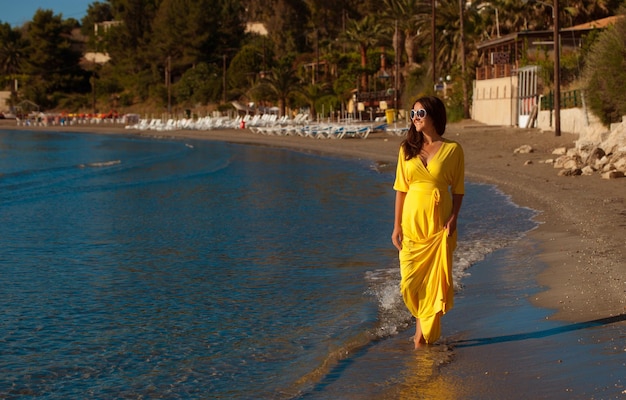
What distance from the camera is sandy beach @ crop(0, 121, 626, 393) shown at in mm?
7832

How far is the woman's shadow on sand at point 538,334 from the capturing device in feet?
22.0

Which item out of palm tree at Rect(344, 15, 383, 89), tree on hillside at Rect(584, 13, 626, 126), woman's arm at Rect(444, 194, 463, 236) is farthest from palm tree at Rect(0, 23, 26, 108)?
woman's arm at Rect(444, 194, 463, 236)

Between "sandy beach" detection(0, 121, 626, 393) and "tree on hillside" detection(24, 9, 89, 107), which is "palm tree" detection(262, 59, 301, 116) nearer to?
"sandy beach" detection(0, 121, 626, 393)

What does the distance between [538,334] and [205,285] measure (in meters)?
4.15

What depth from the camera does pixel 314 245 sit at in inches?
494

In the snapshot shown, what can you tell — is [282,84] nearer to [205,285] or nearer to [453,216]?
[205,285]

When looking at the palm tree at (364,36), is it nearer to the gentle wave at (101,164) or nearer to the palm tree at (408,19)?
the palm tree at (408,19)

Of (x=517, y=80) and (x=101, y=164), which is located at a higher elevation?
(x=517, y=80)

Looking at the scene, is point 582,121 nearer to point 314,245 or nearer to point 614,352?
point 314,245

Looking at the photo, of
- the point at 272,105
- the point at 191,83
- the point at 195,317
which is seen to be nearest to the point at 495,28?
the point at 272,105

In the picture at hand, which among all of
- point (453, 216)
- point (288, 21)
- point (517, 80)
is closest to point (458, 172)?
point (453, 216)

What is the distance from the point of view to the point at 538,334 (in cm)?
679

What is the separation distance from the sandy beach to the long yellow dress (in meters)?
1.29

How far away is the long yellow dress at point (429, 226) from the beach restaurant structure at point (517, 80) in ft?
94.4
